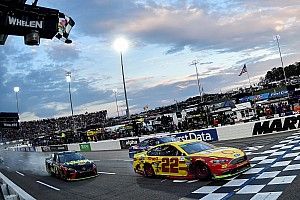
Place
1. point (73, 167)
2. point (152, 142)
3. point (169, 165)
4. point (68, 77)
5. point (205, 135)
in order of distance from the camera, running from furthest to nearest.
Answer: point (68, 77) < point (205, 135) < point (152, 142) < point (73, 167) < point (169, 165)

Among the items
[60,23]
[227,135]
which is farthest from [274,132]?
[60,23]

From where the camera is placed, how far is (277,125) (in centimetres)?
2306

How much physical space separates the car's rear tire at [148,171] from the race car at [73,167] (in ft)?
13.4

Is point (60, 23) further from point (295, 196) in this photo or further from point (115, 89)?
point (115, 89)

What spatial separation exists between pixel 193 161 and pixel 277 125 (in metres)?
14.1

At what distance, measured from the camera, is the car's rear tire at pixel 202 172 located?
10523 mm

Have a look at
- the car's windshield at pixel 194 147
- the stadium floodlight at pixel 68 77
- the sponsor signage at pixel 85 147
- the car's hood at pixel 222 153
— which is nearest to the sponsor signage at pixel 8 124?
the car's windshield at pixel 194 147

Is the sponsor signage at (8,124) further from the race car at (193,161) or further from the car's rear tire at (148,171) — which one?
the car's rear tire at (148,171)

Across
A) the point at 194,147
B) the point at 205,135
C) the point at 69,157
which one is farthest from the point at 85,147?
the point at 194,147

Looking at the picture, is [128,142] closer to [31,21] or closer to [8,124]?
[8,124]

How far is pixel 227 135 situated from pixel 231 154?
15038mm

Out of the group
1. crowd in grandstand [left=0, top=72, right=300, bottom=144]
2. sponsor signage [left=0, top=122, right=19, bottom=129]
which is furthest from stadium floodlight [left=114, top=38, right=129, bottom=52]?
sponsor signage [left=0, top=122, right=19, bottom=129]

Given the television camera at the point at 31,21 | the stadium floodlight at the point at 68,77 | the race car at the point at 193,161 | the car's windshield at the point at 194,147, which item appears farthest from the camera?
the stadium floodlight at the point at 68,77

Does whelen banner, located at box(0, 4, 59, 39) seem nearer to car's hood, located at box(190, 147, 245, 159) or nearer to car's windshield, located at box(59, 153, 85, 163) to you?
car's hood, located at box(190, 147, 245, 159)
